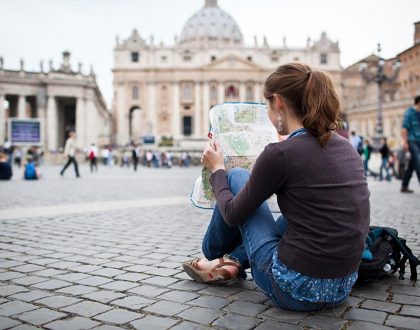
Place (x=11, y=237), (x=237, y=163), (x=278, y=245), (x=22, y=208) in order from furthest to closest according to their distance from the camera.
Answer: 1. (x=22, y=208)
2. (x=11, y=237)
3. (x=237, y=163)
4. (x=278, y=245)

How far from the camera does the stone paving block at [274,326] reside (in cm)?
249

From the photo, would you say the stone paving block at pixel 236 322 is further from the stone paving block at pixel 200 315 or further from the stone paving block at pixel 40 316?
the stone paving block at pixel 40 316

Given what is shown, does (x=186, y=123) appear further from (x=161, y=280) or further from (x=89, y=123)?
(x=161, y=280)

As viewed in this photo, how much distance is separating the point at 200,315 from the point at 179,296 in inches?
16.1

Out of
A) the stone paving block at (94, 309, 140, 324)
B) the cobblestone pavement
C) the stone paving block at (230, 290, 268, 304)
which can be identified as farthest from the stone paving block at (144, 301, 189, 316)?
the stone paving block at (230, 290, 268, 304)

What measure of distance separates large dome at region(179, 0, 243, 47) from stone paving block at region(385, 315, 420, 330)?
90402 millimetres

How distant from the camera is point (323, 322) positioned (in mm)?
2590

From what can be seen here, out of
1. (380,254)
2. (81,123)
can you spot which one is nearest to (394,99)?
(81,123)

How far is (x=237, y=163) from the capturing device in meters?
3.11

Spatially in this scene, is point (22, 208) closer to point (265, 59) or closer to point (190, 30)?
point (265, 59)

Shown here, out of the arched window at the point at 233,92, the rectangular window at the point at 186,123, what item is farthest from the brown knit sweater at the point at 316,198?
the rectangular window at the point at 186,123

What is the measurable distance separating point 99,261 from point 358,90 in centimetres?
7925

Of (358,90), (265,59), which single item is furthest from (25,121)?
(358,90)

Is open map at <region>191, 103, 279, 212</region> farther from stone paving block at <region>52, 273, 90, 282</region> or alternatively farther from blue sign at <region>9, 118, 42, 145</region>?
blue sign at <region>9, 118, 42, 145</region>
